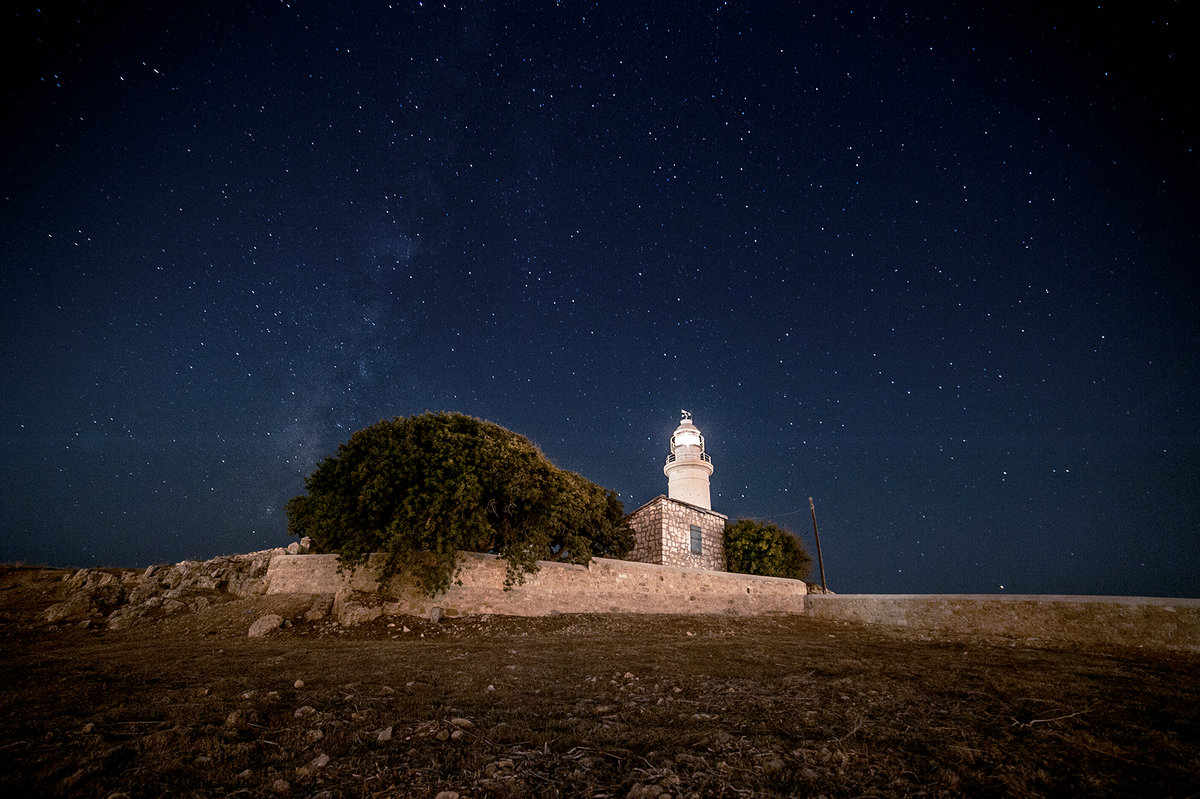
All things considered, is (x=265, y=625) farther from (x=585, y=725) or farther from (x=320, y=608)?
(x=585, y=725)

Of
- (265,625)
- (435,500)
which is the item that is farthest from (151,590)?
(435,500)

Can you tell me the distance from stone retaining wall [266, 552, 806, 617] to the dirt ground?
16.0 feet

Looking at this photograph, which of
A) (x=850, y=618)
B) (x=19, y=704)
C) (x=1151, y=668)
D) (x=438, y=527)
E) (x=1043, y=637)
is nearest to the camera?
(x=19, y=704)

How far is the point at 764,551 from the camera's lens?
24.4 metres

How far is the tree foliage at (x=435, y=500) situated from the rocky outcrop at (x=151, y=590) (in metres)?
2.58

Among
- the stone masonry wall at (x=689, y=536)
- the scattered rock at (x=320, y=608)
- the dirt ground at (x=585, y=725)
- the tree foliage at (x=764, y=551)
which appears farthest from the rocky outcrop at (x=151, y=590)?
the tree foliage at (x=764, y=551)

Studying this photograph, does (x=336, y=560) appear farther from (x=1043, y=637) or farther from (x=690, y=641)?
(x=1043, y=637)

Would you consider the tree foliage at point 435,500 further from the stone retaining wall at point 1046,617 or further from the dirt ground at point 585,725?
the stone retaining wall at point 1046,617

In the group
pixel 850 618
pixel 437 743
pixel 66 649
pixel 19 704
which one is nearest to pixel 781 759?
pixel 437 743

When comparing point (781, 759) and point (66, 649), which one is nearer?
point (781, 759)

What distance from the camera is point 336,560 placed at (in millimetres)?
12656

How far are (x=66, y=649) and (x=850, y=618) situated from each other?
19.5 m

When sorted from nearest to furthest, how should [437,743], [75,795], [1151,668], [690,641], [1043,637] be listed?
[75,795] < [437,743] < [1151,668] < [690,641] < [1043,637]

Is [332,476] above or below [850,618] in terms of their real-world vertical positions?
above
